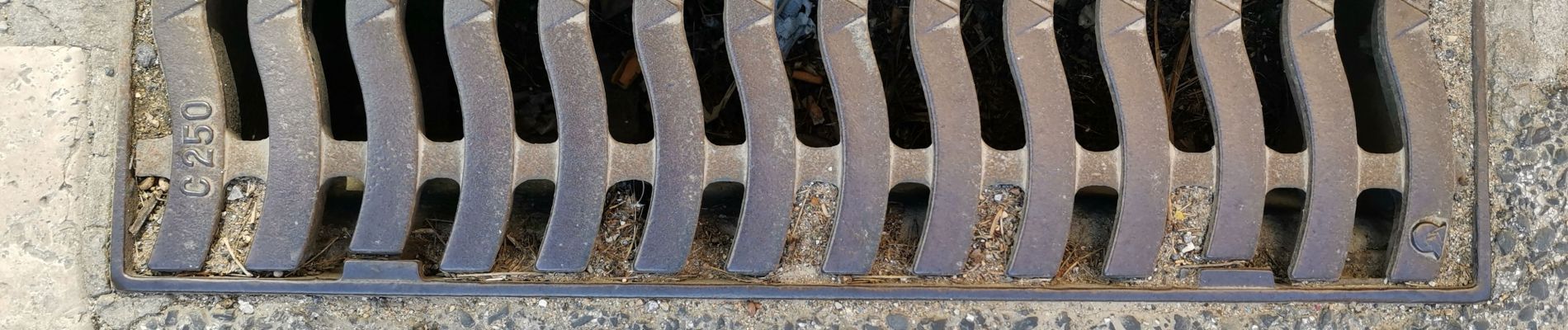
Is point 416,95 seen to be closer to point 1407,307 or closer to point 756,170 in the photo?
point 756,170

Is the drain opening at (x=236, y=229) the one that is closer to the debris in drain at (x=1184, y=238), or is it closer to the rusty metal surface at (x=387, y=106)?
the rusty metal surface at (x=387, y=106)

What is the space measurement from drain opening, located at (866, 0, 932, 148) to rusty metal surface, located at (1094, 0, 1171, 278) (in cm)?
53

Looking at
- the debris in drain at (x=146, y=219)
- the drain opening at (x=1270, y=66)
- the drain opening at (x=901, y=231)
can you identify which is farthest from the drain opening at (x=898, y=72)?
the debris in drain at (x=146, y=219)

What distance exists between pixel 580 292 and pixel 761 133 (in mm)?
441

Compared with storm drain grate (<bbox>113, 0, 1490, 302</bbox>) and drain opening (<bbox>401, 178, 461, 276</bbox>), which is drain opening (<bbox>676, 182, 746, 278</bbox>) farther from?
drain opening (<bbox>401, 178, 461, 276</bbox>)

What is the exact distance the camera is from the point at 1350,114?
1604 millimetres

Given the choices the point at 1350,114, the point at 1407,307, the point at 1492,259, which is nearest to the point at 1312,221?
the point at 1350,114

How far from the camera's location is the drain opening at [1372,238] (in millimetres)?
1766

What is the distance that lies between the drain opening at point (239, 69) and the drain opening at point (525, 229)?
0.48 m

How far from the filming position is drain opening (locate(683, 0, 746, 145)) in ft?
6.72

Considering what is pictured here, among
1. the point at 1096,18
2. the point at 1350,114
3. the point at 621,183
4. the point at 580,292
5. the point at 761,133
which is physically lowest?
the point at 580,292

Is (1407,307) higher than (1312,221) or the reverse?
the reverse

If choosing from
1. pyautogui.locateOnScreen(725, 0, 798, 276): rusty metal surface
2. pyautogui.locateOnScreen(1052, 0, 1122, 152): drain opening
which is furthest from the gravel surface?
pyautogui.locateOnScreen(1052, 0, 1122, 152): drain opening

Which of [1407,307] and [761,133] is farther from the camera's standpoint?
[1407,307]
